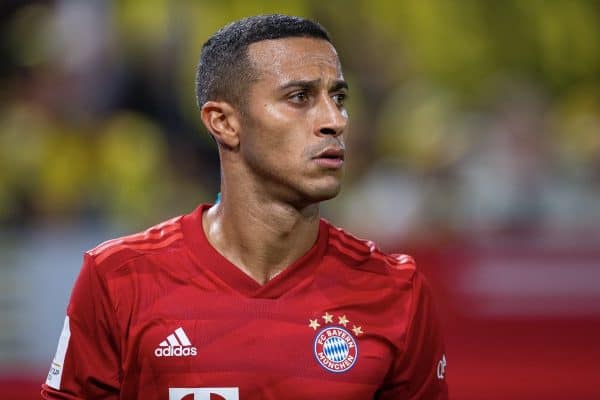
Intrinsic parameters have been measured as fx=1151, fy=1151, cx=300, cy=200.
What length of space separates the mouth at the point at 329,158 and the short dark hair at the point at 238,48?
28cm

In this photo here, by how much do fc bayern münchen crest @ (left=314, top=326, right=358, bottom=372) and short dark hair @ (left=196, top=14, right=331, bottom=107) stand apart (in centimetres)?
68

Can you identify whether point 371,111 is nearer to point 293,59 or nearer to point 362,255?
point 362,255

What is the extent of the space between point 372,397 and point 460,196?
11.5 ft

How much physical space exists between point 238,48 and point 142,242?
61 centimetres

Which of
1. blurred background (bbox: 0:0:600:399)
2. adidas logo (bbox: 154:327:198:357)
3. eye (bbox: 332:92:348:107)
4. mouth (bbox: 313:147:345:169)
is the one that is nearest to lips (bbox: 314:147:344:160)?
mouth (bbox: 313:147:345:169)

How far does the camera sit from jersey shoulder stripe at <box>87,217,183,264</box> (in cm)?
319

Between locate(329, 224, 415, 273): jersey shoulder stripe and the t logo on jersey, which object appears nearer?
the t logo on jersey

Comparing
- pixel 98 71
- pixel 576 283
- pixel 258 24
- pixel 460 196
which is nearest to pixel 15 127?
pixel 98 71

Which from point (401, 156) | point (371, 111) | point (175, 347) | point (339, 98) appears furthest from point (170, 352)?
point (371, 111)

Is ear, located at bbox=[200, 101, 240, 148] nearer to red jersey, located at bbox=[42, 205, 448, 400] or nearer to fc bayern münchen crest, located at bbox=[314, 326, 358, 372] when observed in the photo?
red jersey, located at bbox=[42, 205, 448, 400]

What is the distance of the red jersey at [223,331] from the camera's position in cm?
305

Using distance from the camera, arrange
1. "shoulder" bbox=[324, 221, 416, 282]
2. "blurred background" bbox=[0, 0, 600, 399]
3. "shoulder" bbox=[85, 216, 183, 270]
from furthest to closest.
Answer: "blurred background" bbox=[0, 0, 600, 399], "shoulder" bbox=[324, 221, 416, 282], "shoulder" bbox=[85, 216, 183, 270]

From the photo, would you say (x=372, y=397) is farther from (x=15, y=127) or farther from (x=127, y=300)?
(x=15, y=127)

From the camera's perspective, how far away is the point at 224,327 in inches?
122
